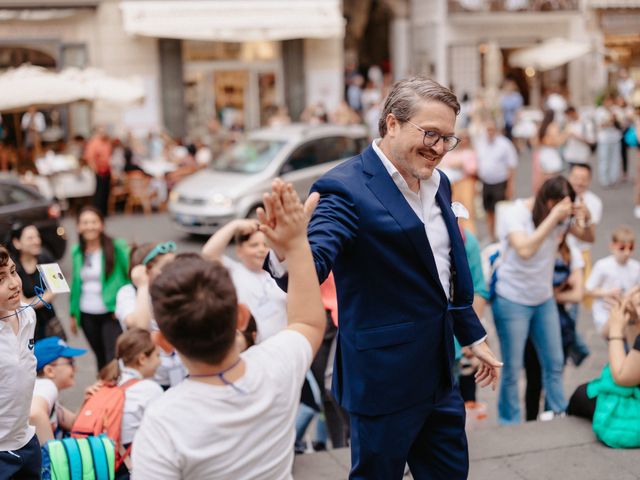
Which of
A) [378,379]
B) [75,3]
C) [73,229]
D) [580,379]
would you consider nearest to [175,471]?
[378,379]

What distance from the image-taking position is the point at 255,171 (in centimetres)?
1441

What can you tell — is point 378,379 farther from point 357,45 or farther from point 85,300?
point 357,45

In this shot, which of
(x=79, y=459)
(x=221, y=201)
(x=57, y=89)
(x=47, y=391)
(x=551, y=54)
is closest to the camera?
(x=79, y=459)

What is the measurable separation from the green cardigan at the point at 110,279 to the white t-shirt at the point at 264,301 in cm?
145

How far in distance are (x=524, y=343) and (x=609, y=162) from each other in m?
12.5

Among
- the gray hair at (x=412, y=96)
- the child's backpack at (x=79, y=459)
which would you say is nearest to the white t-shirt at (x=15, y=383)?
the child's backpack at (x=79, y=459)

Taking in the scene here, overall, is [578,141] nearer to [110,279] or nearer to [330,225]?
[110,279]

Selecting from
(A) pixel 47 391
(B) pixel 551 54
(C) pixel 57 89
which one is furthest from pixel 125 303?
(B) pixel 551 54

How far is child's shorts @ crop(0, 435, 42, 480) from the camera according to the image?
11.5ft

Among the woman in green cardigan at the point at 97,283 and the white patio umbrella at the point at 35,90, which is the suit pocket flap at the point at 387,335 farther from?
the white patio umbrella at the point at 35,90

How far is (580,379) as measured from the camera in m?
7.40

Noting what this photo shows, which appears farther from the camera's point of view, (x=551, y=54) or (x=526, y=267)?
(x=551, y=54)

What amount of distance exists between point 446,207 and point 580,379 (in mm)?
4374

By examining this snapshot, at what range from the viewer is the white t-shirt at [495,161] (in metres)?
12.7
